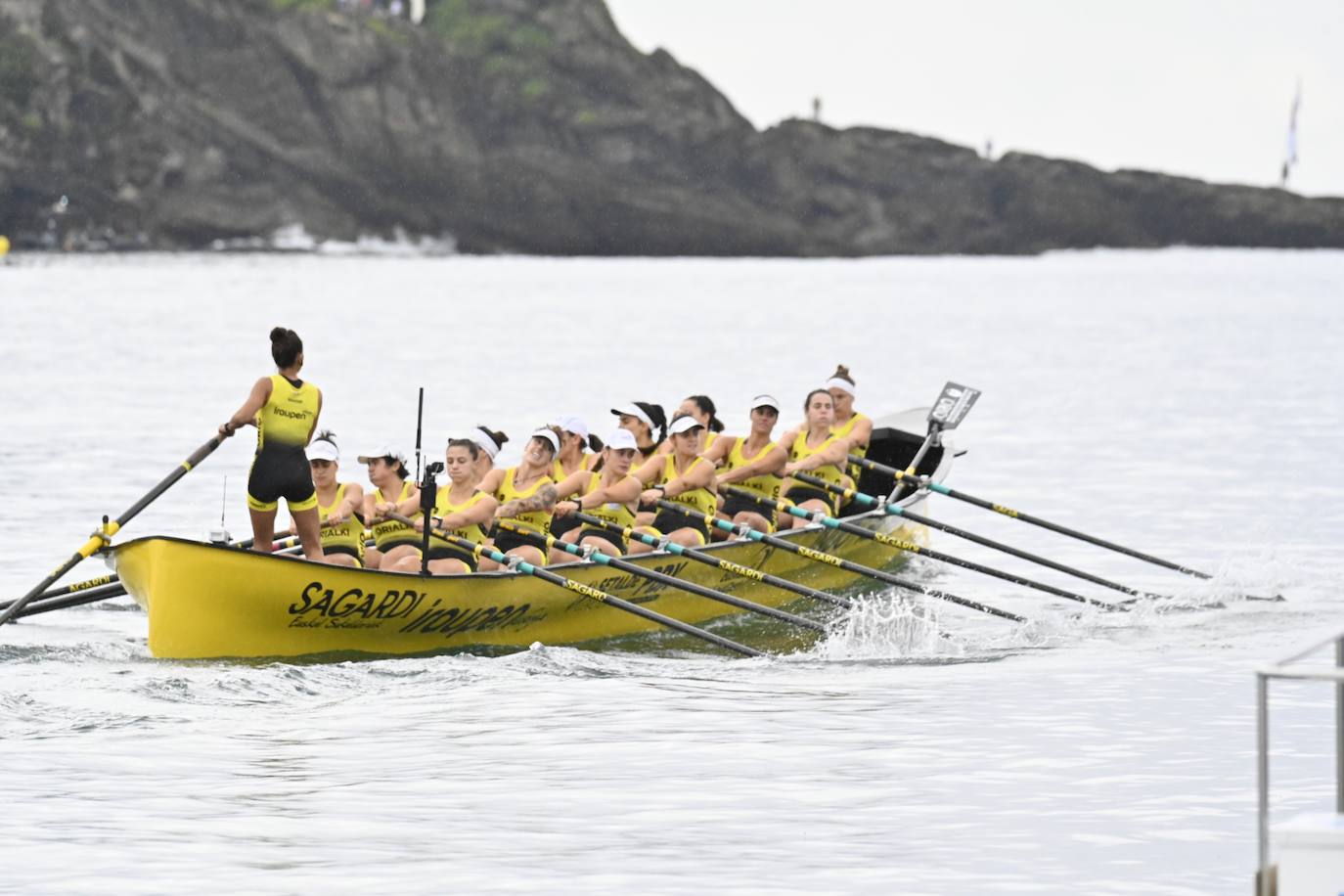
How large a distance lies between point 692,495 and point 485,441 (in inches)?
89.2

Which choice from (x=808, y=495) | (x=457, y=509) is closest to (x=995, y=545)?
(x=808, y=495)

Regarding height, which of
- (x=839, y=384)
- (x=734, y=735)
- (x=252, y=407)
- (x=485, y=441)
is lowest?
(x=734, y=735)

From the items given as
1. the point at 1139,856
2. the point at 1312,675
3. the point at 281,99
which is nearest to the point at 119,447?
the point at 1139,856

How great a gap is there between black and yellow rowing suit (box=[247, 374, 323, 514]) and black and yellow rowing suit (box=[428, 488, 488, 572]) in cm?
136

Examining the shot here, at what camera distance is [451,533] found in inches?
648

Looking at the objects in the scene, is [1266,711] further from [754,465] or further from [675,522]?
[754,465]

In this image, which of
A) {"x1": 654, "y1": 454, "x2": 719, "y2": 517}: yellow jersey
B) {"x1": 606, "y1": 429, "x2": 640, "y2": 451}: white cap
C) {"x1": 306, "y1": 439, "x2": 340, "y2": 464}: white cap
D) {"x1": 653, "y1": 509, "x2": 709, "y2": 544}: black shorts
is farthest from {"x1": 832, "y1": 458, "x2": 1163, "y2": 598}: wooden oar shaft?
{"x1": 306, "y1": 439, "x2": 340, "y2": 464}: white cap

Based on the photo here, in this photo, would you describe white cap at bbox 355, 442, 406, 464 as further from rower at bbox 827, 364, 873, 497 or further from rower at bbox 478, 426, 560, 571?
rower at bbox 827, 364, 873, 497

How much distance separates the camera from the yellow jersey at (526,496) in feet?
55.6

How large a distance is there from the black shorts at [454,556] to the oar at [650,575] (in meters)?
0.52

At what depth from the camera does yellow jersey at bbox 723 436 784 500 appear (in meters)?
19.5

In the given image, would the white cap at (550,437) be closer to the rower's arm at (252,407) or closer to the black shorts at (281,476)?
the black shorts at (281,476)

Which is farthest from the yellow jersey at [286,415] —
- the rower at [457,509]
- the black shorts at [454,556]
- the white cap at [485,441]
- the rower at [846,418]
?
the rower at [846,418]

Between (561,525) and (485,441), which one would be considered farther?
(561,525)
